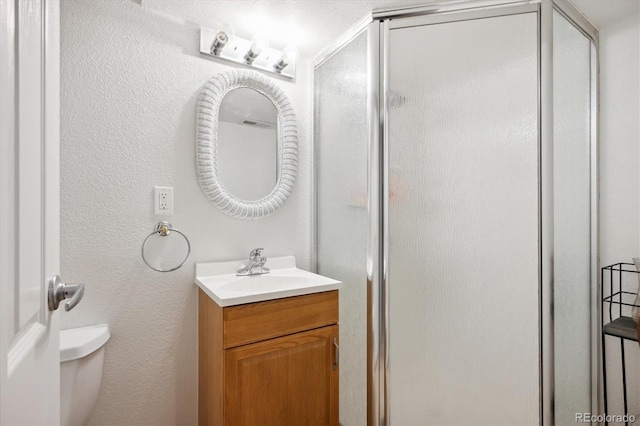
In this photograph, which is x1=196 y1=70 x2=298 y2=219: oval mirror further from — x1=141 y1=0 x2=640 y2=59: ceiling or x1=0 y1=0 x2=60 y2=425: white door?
x1=0 y1=0 x2=60 y2=425: white door

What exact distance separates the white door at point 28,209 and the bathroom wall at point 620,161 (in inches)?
81.5

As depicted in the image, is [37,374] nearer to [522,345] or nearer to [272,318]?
[272,318]

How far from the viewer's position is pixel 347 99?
163 centimetres

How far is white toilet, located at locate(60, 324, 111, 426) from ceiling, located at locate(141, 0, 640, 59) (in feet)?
4.65

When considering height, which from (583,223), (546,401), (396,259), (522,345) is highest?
(583,223)

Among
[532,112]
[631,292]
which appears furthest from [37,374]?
[631,292]

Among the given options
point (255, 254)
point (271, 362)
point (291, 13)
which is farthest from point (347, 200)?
point (291, 13)

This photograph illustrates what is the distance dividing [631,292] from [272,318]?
62.8 inches

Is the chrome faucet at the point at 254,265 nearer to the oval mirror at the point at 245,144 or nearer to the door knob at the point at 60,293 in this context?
the oval mirror at the point at 245,144

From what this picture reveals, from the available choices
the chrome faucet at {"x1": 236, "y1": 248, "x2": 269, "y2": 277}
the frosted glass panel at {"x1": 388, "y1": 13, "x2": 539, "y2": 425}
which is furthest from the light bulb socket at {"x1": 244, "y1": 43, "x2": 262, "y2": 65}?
the chrome faucet at {"x1": 236, "y1": 248, "x2": 269, "y2": 277}

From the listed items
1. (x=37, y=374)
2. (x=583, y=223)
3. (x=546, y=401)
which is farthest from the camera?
(x=583, y=223)

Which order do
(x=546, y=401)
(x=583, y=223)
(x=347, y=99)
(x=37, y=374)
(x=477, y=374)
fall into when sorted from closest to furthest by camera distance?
(x=37, y=374) → (x=546, y=401) → (x=477, y=374) → (x=583, y=223) → (x=347, y=99)

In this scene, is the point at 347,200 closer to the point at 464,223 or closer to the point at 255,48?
the point at 464,223

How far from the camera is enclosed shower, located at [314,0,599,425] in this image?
1246 millimetres
